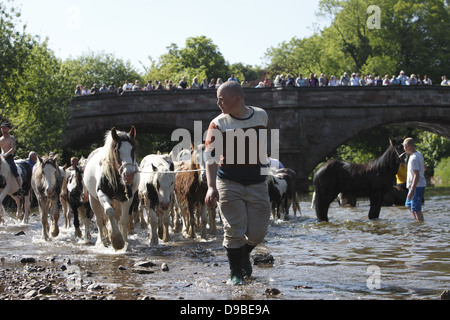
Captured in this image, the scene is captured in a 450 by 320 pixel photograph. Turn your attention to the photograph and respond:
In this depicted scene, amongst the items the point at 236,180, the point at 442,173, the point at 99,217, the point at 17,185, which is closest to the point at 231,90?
the point at 236,180

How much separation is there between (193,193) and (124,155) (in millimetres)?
3810

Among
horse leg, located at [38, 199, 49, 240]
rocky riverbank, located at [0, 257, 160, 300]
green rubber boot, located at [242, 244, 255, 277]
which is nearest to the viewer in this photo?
rocky riverbank, located at [0, 257, 160, 300]

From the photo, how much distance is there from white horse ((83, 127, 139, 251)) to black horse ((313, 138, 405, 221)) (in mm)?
7288

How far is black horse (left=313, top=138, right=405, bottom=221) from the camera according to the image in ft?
55.8

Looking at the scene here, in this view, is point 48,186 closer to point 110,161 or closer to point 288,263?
point 110,161

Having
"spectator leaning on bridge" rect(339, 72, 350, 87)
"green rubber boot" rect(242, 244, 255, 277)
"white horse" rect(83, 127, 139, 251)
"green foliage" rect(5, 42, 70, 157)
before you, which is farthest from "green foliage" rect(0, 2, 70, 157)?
"green rubber boot" rect(242, 244, 255, 277)

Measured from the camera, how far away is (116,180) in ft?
34.9

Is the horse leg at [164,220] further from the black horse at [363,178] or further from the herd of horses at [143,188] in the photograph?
the black horse at [363,178]

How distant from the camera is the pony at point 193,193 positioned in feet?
44.7

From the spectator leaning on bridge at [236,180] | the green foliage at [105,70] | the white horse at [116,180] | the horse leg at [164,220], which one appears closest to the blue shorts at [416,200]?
the horse leg at [164,220]

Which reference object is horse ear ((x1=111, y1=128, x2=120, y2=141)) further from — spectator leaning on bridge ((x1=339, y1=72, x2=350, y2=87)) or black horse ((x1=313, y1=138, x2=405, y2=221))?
spectator leaning on bridge ((x1=339, y1=72, x2=350, y2=87))

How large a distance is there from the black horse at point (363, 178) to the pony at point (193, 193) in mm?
4065

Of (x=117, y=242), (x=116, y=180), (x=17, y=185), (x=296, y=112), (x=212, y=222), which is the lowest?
(x=117, y=242)
